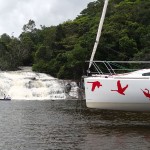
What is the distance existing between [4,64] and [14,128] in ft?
213

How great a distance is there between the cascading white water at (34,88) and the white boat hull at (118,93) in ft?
146

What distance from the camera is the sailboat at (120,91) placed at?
21.7 meters

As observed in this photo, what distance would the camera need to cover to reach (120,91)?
21984 mm

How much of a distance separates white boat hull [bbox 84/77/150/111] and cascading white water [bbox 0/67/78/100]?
44.4 m

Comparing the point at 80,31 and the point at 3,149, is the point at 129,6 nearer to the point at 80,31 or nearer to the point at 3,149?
the point at 80,31

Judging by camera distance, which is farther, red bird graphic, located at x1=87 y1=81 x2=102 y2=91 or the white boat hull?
red bird graphic, located at x1=87 y1=81 x2=102 y2=91

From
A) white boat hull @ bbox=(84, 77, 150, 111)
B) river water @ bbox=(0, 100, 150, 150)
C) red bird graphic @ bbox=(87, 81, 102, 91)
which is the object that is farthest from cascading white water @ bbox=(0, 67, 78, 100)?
red bird graphic @ bbox=(87, 81, 102, 91)

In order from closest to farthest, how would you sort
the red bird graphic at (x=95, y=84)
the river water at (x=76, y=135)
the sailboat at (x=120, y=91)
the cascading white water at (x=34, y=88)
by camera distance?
the river water at (x=76, y=135)
the sailboat at (x=120, y=91)
the red bird graphic at (x=95, y=84)
the cascading white water at (x=34, y=88)

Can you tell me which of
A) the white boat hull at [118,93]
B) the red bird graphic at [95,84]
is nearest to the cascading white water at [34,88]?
the white boat hull at [118,93]

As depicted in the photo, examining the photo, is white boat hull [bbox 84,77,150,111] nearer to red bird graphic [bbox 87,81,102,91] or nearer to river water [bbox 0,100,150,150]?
red bird graphic [bbox 87,81,102,91]

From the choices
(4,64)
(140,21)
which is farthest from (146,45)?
(4,64)

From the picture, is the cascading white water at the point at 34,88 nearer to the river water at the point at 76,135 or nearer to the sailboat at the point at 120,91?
the river water at the point at 76,135

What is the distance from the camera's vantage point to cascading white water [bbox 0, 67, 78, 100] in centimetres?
6769

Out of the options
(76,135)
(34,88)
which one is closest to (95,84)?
(76,135)
